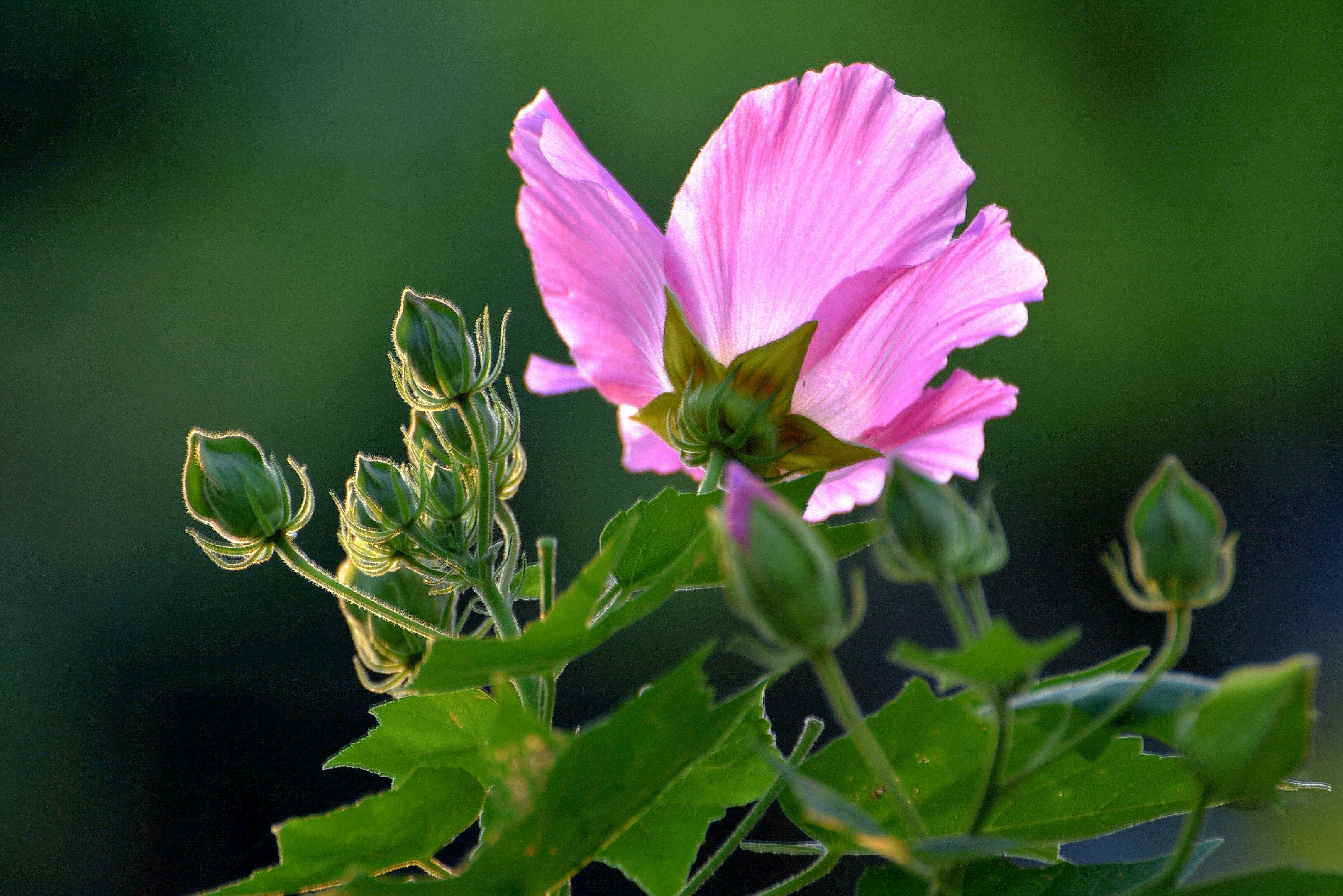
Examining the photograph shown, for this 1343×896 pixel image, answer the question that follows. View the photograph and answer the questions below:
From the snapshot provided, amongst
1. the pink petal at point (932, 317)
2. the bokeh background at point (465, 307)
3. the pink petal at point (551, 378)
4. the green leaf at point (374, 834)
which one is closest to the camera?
the green leaf at point (374, 834)

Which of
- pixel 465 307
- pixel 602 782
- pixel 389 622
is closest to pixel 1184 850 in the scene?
pixel 602 782

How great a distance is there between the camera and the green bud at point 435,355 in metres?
0.50

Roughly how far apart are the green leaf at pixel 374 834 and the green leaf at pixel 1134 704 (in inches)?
6.8

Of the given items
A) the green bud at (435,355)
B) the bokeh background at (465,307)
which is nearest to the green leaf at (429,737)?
the green bud at (435,355)

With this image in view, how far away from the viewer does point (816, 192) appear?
472 mm

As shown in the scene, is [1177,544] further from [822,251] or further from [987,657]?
[822,251]

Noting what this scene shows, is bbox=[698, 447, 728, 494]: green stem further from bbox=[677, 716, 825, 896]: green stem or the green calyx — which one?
bbox=[677, 716, 825, 896]: green stem

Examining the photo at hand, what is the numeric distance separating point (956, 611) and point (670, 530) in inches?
6.4

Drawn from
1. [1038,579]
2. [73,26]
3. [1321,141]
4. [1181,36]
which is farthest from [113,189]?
[1321,141]

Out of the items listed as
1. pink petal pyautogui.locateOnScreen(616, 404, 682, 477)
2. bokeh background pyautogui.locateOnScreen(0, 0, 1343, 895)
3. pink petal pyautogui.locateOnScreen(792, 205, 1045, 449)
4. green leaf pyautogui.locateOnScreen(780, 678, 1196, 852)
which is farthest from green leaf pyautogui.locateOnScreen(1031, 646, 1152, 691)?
bokeh background pyautogui.locateOnScreen(0, 0, 1343, 895)

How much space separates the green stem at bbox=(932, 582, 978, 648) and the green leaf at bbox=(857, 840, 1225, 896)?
95 mm

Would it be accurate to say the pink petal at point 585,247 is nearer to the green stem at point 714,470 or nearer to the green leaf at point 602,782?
the green stem at point 714,470

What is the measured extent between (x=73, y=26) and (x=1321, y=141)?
208 inches

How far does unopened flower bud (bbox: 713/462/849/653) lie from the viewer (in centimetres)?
26
